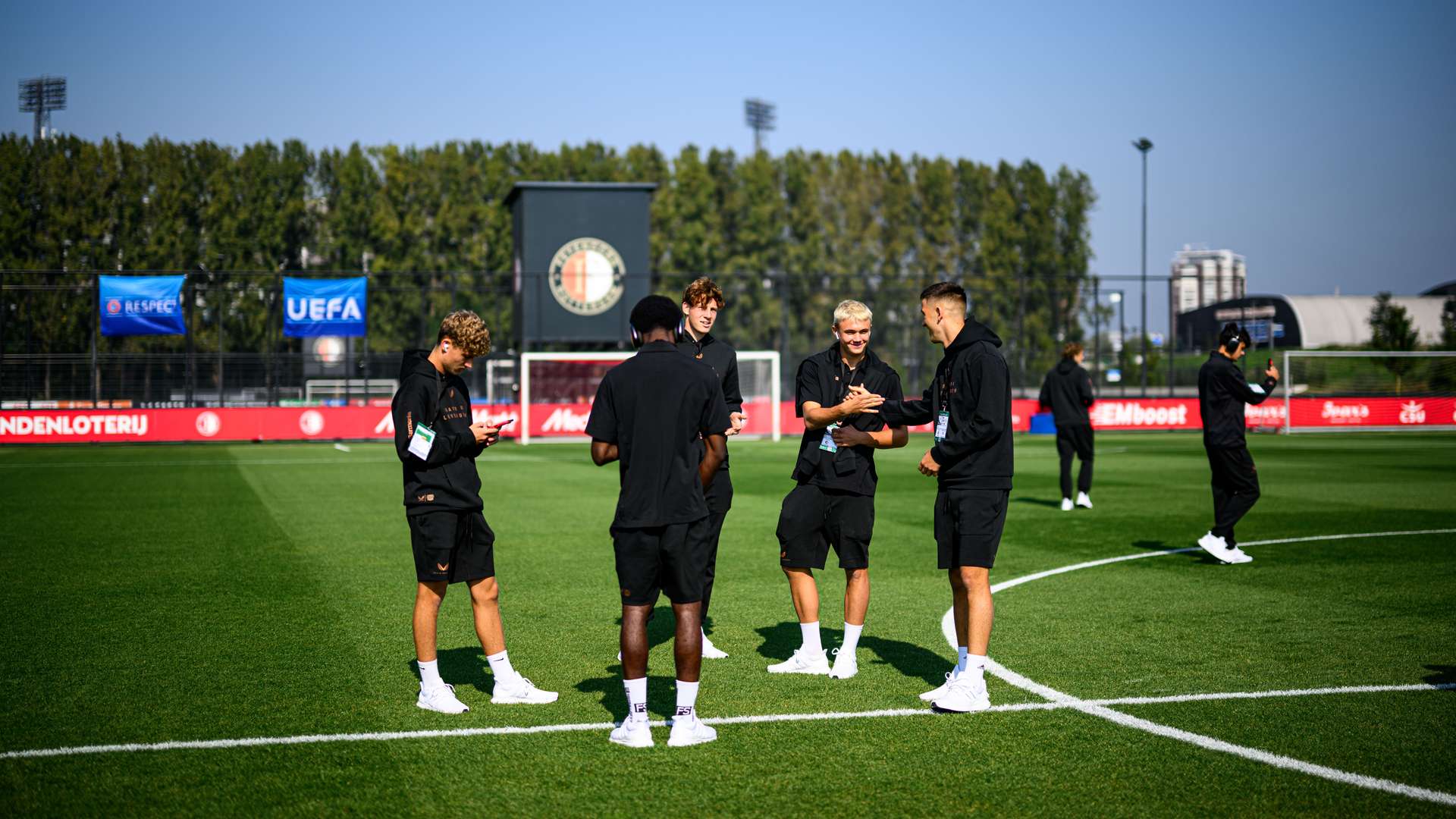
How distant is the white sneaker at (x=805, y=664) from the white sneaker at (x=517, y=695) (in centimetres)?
135

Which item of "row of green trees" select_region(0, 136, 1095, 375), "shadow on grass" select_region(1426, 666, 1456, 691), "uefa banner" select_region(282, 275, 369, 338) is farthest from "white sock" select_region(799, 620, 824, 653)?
"row of green trees" select_region(0, 136, 1095, 375)

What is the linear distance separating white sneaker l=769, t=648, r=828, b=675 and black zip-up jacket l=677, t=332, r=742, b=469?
145 cm

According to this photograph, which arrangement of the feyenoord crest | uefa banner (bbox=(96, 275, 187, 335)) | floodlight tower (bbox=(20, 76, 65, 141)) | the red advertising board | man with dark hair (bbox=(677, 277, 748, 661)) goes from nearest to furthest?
man with dark hair (bbox=(677, 277, 748, 661))
the red advertising board
uefa banner (bbox=(96, 275, 187, 335))
the feyenoord crest
floodlight tower (bbox=(20, 76, 65, 141))

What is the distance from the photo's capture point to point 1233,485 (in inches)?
432

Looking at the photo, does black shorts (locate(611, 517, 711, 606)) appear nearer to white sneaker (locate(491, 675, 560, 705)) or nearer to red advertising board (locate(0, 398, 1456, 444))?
white sneaker (locate(491, 675, 560, 705))

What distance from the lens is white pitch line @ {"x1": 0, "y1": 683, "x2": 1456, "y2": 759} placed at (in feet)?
17.6

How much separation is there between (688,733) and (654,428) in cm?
135

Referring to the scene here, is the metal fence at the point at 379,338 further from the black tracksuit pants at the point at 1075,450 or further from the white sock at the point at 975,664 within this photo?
the white sock at the point at 975,664

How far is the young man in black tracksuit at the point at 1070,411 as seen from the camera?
49.8ft

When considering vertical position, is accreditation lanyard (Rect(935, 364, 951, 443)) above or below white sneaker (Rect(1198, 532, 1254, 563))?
above

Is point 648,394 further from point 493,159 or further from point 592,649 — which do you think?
point 493,159

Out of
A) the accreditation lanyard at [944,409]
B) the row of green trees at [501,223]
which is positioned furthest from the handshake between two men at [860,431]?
the row of green trees at [501,223]

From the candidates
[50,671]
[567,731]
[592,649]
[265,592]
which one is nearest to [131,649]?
[50,671]

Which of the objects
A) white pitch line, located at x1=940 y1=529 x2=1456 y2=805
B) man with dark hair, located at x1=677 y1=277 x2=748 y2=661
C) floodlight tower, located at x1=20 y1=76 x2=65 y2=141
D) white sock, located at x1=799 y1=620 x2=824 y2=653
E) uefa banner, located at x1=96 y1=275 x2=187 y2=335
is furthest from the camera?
floodlight tower, located at x1=20 y1=76 x2=65 y2=141
